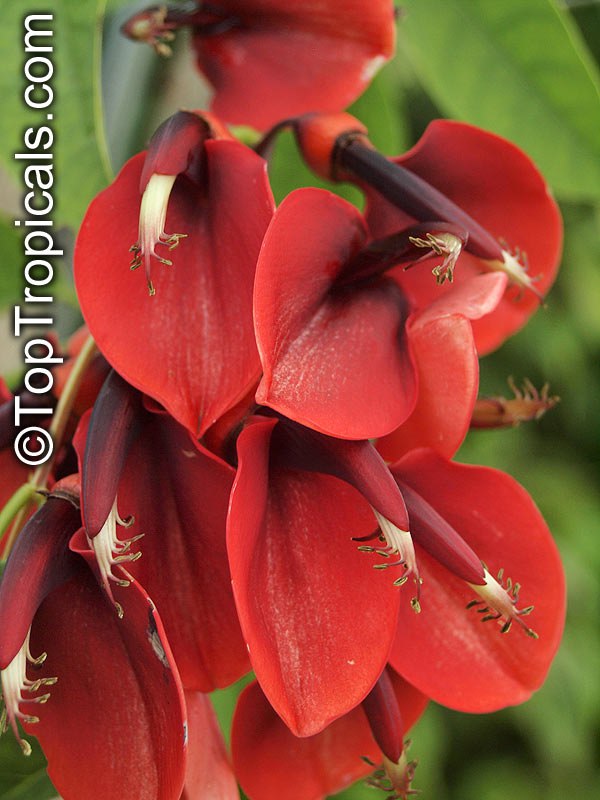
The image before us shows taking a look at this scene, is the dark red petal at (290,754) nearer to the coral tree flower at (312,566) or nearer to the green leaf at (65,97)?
the coral tree flower at (312,566)

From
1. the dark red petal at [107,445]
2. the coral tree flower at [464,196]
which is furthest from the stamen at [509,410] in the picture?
the dark red petal at [107,445]

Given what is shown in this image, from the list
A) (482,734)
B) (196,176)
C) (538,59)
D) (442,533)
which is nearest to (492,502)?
(442,533)

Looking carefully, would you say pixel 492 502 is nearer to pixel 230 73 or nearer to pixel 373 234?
pixel 373 234

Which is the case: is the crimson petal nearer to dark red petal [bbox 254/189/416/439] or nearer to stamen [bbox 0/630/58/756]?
dark red petal [bbox 254/189/416/439]

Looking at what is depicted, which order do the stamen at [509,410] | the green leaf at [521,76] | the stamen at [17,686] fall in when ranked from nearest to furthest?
the stamen at [17,686] → the stamen at [509,410] → the green leaf at [521,76]

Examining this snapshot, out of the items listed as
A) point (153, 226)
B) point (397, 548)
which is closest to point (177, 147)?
point (153, 226)

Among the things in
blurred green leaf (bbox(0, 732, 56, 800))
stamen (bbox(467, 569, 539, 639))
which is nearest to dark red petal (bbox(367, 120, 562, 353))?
stamen (bbox(467, 569, 539, 639))

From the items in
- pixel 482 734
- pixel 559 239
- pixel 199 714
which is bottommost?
pixel 482 734

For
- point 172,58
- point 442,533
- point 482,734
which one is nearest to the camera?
point 442,533
